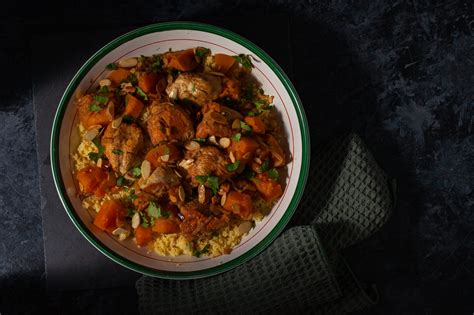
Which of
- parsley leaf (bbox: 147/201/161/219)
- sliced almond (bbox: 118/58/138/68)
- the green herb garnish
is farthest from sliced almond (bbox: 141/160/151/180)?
sliced almond (bbox: 118/58/138/68)

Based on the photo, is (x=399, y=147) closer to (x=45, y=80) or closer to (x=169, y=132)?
(x=169, y=132)

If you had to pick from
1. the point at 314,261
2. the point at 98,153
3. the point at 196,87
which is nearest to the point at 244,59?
the point at 196,87

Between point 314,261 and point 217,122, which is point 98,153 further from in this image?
point 314,261

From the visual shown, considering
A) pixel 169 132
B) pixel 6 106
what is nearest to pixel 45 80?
pixel 6 106

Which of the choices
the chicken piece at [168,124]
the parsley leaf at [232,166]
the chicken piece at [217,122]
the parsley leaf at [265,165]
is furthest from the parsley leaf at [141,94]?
the parsley leaf at [265,165]

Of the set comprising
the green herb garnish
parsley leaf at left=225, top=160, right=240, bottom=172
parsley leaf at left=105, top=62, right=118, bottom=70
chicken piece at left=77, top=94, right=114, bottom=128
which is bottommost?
parsley leaf at left=225, top=160, right=240, bottom=172

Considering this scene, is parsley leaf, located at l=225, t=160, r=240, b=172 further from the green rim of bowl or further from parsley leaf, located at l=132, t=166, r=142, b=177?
parsley leaf, located at l=132, t=166, r=142, b=177

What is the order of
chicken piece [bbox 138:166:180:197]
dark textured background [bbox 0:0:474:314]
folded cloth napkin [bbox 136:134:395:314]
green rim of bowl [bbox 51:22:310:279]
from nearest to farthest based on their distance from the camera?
chicken piece [bbox 138:166:180:197], green rim of bowl [bbox 51:22:310:279], folded cloth napkin [bbox 136:134:395:314], dark textured background [bbox 0:0:474:314]
